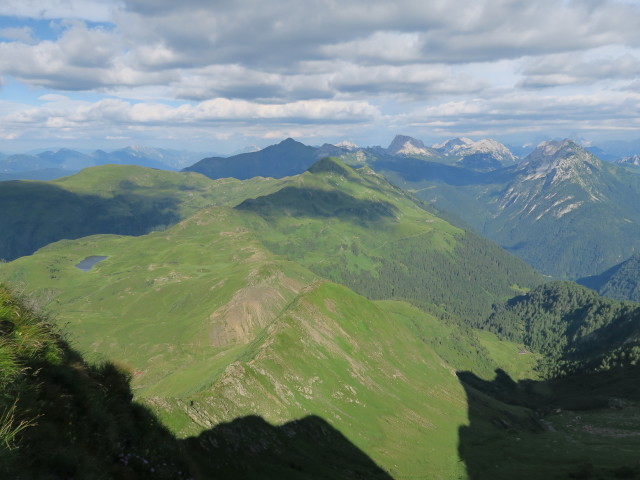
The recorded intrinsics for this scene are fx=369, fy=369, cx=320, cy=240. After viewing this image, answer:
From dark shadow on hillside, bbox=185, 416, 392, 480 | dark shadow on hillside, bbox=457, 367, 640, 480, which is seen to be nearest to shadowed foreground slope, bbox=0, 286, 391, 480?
dark shadow on hillside, bbox=185, 416, 392, 480

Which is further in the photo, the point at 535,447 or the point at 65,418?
the point at 535,447

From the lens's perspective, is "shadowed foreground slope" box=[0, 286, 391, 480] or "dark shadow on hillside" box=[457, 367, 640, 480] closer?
"shadowed foreground slope" box=[0, 286, 391, 480]

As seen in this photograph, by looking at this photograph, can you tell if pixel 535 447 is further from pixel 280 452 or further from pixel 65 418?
pixel 65 418

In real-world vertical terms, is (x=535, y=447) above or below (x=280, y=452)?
below

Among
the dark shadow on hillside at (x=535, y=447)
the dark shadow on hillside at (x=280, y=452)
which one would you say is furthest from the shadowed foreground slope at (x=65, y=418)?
the dark shadow on hillside at (x=535, y=447)

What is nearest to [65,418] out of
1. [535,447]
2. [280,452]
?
[280,452]

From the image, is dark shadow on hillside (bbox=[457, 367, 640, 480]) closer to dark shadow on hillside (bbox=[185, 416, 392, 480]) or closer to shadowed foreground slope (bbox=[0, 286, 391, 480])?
dark shadow on hillside (bbox=[185, 416, 392, 480])

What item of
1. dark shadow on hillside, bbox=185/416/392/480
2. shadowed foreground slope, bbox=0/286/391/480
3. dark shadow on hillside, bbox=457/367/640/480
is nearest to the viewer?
shadowed foreground slope, bbox=0/286/391/480

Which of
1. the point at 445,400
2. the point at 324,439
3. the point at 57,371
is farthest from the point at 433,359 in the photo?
the point at 57,371

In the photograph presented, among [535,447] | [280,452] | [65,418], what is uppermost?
[65,418]

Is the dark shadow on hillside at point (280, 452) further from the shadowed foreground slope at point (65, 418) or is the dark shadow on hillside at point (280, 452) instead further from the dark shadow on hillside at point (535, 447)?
the dark shadow on hillside at point (535, 447)

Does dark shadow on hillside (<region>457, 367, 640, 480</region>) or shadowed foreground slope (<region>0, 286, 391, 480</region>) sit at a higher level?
shadowed foreground slope (<region>0, 286, 391, 480</region>)

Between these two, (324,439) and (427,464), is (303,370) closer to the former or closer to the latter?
(324,439)

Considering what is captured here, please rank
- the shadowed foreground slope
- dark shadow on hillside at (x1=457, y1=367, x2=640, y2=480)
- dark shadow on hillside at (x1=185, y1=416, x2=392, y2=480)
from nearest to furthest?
the shadowed foreground slope
dark shadow on hillside at (x1=185, y1=416, x2=392, y2=480)
dark shadow on hillside at (x1=457, y1=367, x2=640, y2=480)
